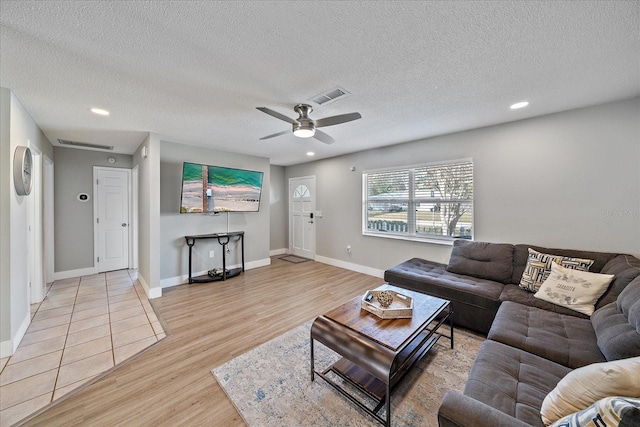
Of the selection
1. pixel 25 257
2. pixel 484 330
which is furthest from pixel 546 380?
pixel 25 257

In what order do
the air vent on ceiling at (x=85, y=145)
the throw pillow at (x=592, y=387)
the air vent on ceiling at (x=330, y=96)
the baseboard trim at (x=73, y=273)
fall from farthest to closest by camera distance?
the baseboard trim at (x=73, y=273) < the air vent on ceiling at (x=85, y=145) < the air vent on ceiling at (x=330, y=96) < the throw pillow at (x=592, y=387)

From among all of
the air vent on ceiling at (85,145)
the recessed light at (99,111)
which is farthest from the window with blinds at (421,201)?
the air vent on ceiling at (85,145)

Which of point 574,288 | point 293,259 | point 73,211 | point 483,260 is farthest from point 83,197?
point 574,288

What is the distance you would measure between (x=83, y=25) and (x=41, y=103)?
1.82 m

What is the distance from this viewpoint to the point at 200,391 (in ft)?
5.88

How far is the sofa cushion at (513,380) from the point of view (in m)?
1.14

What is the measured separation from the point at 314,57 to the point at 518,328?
252 cm

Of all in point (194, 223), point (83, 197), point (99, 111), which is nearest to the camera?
point (99, 111)

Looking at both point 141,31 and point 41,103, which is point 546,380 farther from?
point 41,103

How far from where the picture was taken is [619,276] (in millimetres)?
2016

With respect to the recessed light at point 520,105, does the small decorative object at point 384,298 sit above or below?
below

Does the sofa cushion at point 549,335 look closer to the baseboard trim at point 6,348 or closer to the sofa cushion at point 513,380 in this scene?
the sofa cushion at point 513,380

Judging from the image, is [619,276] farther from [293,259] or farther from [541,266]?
[293,259]

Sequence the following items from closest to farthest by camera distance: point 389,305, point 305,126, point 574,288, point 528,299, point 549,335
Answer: point 549,335, point 389,305, point 574,288, point 528,299, point 305,126
